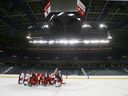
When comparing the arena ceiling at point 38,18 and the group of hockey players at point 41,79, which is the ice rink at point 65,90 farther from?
the arena ceiling at point 38,18

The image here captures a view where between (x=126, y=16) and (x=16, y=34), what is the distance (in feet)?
35.9

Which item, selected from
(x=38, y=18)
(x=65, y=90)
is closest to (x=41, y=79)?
(x=65, y=90)

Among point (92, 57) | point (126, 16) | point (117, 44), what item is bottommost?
point (92, 57)

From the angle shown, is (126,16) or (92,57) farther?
(92,57)

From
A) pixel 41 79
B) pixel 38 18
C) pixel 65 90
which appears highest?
pixel 38 18

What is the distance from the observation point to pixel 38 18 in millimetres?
14891

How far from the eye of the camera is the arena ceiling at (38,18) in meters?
11.6

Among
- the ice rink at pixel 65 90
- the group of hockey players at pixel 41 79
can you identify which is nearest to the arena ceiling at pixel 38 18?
the group of hockey players at pixel 41 79

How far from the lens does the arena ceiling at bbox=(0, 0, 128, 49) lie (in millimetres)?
11563

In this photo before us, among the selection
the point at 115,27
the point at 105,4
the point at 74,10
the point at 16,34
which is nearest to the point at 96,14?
the point at 105,4

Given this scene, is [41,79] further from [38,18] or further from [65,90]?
[38,18]

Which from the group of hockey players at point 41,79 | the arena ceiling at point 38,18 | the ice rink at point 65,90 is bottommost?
the ice rink at point 65,90

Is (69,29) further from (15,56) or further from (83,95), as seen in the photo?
(15,56)

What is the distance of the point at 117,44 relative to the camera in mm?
22047
